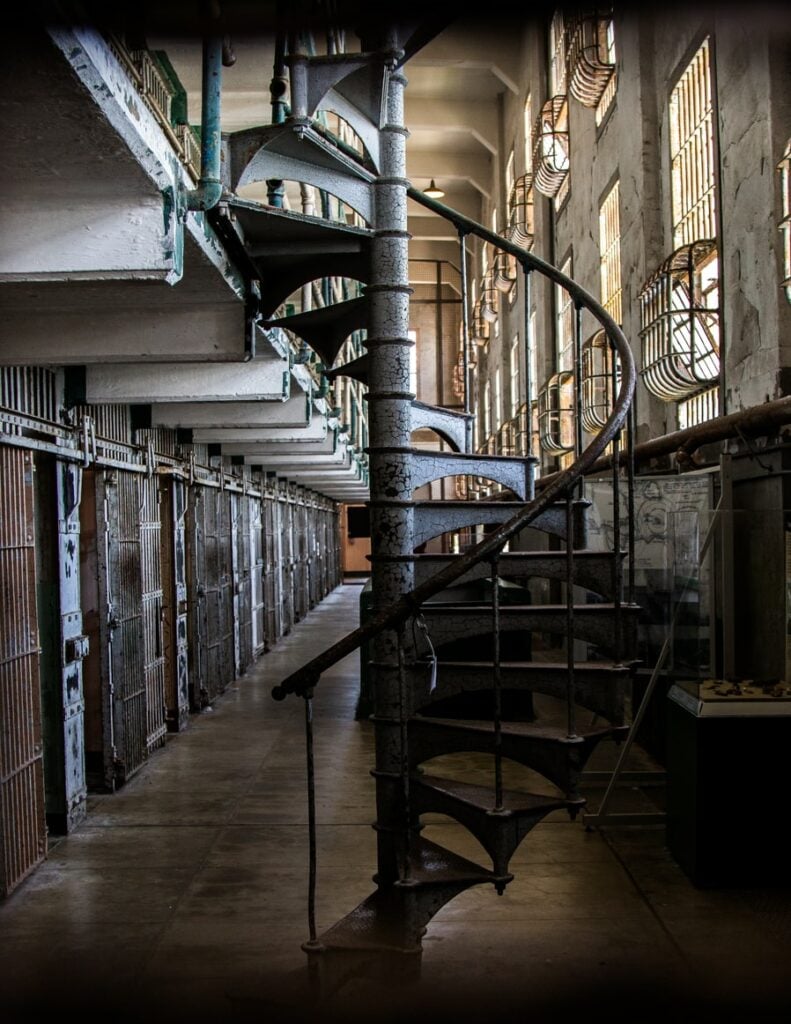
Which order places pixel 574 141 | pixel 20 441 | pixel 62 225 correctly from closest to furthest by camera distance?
pixel 62 225, pixel 20 441, pixel 574 141

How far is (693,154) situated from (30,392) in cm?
537

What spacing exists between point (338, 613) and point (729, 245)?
1483 cm

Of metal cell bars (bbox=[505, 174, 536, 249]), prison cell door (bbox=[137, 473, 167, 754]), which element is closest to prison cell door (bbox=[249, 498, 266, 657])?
prison cell door (bbox=[137, 473, 167, 754])

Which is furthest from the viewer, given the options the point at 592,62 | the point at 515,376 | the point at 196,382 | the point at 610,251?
the point at 515,376

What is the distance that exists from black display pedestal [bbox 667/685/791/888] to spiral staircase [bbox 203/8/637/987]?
35.8 inches

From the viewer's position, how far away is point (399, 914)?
3908mm

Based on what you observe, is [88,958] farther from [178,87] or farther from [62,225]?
[178,87]

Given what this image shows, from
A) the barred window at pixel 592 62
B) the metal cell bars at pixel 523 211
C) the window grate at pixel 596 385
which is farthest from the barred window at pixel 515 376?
the barred window at pixel 592 62

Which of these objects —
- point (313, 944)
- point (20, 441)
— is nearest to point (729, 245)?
point (20, 441)

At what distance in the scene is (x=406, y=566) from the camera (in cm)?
413

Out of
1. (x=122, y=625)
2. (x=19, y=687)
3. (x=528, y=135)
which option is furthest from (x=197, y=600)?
(x=528, y=135)

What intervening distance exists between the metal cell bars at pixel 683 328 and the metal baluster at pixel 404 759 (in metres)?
3.62

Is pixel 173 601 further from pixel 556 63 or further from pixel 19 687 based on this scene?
pixel 556 63

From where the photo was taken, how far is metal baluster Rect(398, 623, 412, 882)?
146 inches
